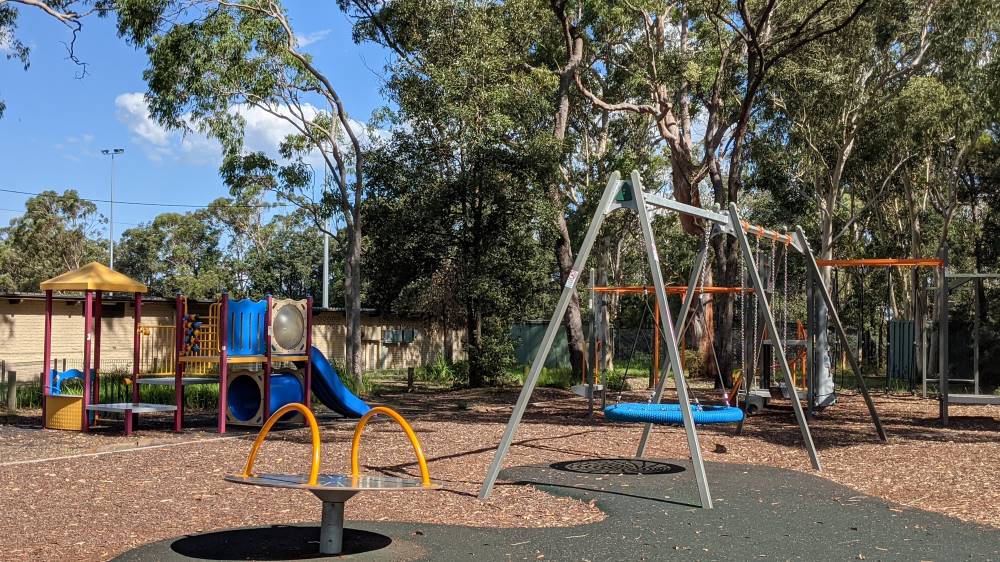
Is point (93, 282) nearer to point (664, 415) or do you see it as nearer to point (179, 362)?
point (179, 362)

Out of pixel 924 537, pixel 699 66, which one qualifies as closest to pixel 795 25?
pixel 699 66

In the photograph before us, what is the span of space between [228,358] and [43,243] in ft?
146

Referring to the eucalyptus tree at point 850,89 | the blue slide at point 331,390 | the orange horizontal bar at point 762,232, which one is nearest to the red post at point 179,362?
the blue slide at point 331,390

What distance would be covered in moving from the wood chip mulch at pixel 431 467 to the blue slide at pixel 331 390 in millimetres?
694

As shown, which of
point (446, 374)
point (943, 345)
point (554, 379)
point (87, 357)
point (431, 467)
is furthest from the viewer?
point (446, 374)

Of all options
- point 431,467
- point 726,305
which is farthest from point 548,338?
point 726,305

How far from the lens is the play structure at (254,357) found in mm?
13734

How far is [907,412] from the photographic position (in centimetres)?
1664

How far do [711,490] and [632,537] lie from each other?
223 centimetres

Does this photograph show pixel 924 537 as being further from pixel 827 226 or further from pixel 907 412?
pixel 827 226

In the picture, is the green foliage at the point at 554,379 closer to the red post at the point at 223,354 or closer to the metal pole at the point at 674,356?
the red post at the point at 223,354

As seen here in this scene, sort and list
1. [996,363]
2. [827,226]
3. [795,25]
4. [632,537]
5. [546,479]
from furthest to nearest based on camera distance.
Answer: [827,226] < [996,363] < [795,25] < [546,479] < [632,537]

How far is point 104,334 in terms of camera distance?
27.5 meters

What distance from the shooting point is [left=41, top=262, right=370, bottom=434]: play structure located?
536 inches
